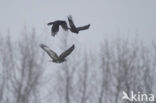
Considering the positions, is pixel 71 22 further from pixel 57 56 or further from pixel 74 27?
pixel 57 56

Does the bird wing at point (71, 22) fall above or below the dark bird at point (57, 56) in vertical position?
above

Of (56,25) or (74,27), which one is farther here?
(56,25)

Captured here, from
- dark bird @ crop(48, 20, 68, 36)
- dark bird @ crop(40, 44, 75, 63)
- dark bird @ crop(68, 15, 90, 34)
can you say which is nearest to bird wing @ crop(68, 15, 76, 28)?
dark bird @ crop(68, 15, 90, 34)

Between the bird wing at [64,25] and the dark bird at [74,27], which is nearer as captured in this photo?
the dark bird at [74,27]

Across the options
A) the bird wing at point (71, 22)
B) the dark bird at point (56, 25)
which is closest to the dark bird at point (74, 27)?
the bird wing at point (71, 22)

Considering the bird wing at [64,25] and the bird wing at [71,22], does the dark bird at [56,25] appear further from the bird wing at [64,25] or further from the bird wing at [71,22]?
the bird wing at [71,22]

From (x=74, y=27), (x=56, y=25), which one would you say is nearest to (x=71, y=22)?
(x=74, y=27)

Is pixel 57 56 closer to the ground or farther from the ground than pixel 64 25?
A: closer to the ground

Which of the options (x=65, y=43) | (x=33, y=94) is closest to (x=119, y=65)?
(x=65, y=43)

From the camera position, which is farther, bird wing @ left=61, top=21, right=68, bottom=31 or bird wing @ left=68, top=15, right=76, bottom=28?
bird wing @ left=61, top=21, right=68, bottom=31

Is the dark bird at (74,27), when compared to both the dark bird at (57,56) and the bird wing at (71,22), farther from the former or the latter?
the dark bird at (57,56)

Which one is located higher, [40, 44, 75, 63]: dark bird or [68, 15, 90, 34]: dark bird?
[68, 15, 90, 34]: dark bird

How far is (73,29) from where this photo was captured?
4.02 metres

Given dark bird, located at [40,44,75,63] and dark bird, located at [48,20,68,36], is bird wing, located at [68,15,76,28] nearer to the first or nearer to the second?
dark bird, located at [48,20,68,36]
